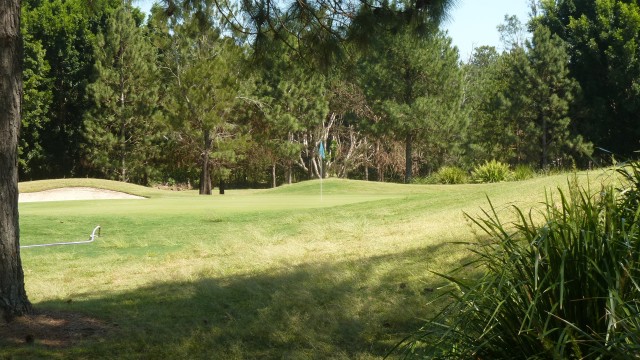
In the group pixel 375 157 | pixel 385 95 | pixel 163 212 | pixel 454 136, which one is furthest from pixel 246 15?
pixel 375 157

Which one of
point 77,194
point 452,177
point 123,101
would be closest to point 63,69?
point 123,101

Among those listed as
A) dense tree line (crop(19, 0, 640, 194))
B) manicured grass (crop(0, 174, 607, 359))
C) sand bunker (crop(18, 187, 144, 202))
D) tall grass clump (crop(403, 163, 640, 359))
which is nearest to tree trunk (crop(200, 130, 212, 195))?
dense tree line (crop(19, 0, 640, 194))

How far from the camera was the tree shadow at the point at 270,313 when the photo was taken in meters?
5.93

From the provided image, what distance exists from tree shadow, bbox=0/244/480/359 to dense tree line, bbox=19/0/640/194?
83.5ft

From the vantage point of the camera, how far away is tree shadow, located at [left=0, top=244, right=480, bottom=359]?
5926 millimetres

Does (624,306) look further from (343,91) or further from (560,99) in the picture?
(343,91)

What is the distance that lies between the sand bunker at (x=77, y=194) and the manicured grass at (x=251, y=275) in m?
11.7

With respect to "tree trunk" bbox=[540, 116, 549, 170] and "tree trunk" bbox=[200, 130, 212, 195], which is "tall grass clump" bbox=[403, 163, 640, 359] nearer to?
"tree trunk" bbox=[200, 130, 212, 195]

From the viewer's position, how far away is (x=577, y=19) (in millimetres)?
39344

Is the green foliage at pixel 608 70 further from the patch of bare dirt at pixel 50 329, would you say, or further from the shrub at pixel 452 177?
the patch of bare dirt at pixel 50 329

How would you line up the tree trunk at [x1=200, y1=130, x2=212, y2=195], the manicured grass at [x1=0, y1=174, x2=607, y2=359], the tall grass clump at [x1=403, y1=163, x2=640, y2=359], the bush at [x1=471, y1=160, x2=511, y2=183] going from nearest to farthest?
the tall grass clump at [x1=403, y1=163, x2=640, y2=359]
the manicured grass at [x1=0, y1=174, x2=607, y2=359]
the bush at [x1=471, y1=160, x2=511, y2=183]
the tree trunk at [x1=200, y1=130, x2=212, y2=195]

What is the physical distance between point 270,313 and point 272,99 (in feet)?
107

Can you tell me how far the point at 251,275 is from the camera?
8.75 meters

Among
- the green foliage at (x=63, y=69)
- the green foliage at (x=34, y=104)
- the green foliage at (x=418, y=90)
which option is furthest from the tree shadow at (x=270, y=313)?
the green foliage at (x=63, y=69)
